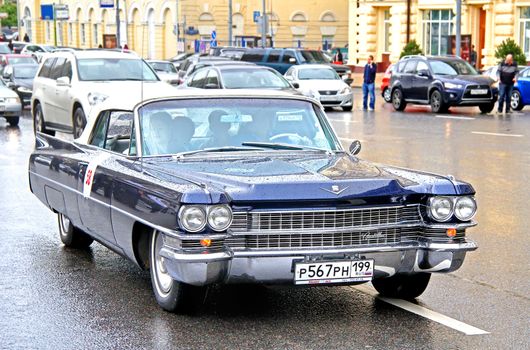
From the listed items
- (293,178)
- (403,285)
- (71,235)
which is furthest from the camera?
A: (71,235)

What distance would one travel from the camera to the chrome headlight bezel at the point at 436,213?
23.9 feet

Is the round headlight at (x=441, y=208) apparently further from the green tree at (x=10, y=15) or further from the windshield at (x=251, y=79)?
the green tree at (x=10, y=15)

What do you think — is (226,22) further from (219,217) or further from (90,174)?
(219,217)

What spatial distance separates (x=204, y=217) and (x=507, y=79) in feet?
83.8

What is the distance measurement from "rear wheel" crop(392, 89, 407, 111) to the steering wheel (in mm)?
26058

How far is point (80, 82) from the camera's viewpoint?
21453mm

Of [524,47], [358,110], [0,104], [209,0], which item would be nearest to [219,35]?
[209,0]

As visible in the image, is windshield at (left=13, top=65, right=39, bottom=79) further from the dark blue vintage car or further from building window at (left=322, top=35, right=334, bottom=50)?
building window at (left=322, top=35, right=334, bottom=50)

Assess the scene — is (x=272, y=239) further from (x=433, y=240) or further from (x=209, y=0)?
(x=209, y=0)

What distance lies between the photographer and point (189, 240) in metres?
6.86

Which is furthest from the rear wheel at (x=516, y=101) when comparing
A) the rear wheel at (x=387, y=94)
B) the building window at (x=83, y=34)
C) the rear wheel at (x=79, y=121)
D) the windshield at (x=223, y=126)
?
the building window at (x=83, y=34)

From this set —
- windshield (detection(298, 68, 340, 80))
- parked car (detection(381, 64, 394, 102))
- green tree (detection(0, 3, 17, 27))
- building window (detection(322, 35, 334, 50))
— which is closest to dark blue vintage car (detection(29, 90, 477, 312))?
windshield (detection(298, 68, 340, 80))

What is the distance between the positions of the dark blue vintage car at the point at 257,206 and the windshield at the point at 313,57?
35993 mm

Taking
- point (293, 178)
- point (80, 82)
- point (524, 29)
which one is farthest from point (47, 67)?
point (524, 29)
